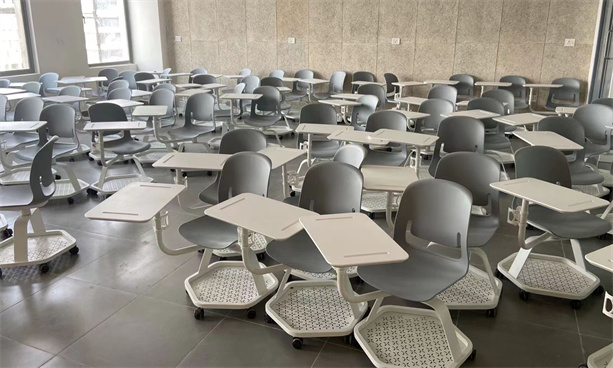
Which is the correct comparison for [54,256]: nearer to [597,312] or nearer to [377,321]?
[377,321]

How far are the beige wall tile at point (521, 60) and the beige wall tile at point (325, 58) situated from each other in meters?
3.02

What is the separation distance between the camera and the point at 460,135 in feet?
14.5

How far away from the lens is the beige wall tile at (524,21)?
317 inches

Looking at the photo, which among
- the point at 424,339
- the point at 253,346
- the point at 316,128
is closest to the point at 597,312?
the point at 424,339

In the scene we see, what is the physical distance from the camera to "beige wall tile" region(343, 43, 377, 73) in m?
9.41

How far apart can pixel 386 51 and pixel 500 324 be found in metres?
7.29

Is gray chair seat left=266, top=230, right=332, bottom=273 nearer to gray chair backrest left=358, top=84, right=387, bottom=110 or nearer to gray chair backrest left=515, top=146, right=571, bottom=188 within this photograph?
gray chair backrest left=515, top=146, right=571, bottom=188

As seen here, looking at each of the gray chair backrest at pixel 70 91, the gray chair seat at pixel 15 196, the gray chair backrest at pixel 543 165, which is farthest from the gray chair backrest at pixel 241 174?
the gray chair backrest at pixel 70 91

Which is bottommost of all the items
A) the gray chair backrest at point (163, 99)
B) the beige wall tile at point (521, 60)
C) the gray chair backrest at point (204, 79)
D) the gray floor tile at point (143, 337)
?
the gray floor tile at point (143, 337)

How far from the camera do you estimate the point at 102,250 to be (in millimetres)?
3799

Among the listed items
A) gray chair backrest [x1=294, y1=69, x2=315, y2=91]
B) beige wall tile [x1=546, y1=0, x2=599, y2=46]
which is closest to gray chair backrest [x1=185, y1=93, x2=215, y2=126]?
gray chair backrest [x1=294, y1=69, x2=315, y2=91]

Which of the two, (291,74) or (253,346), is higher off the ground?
(291,74)

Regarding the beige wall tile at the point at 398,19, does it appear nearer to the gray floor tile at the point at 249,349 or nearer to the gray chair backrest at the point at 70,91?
the gray chair backrest at the point at 70,91

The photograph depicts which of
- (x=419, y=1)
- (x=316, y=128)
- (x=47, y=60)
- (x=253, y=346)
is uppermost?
(x=419, y=1)
